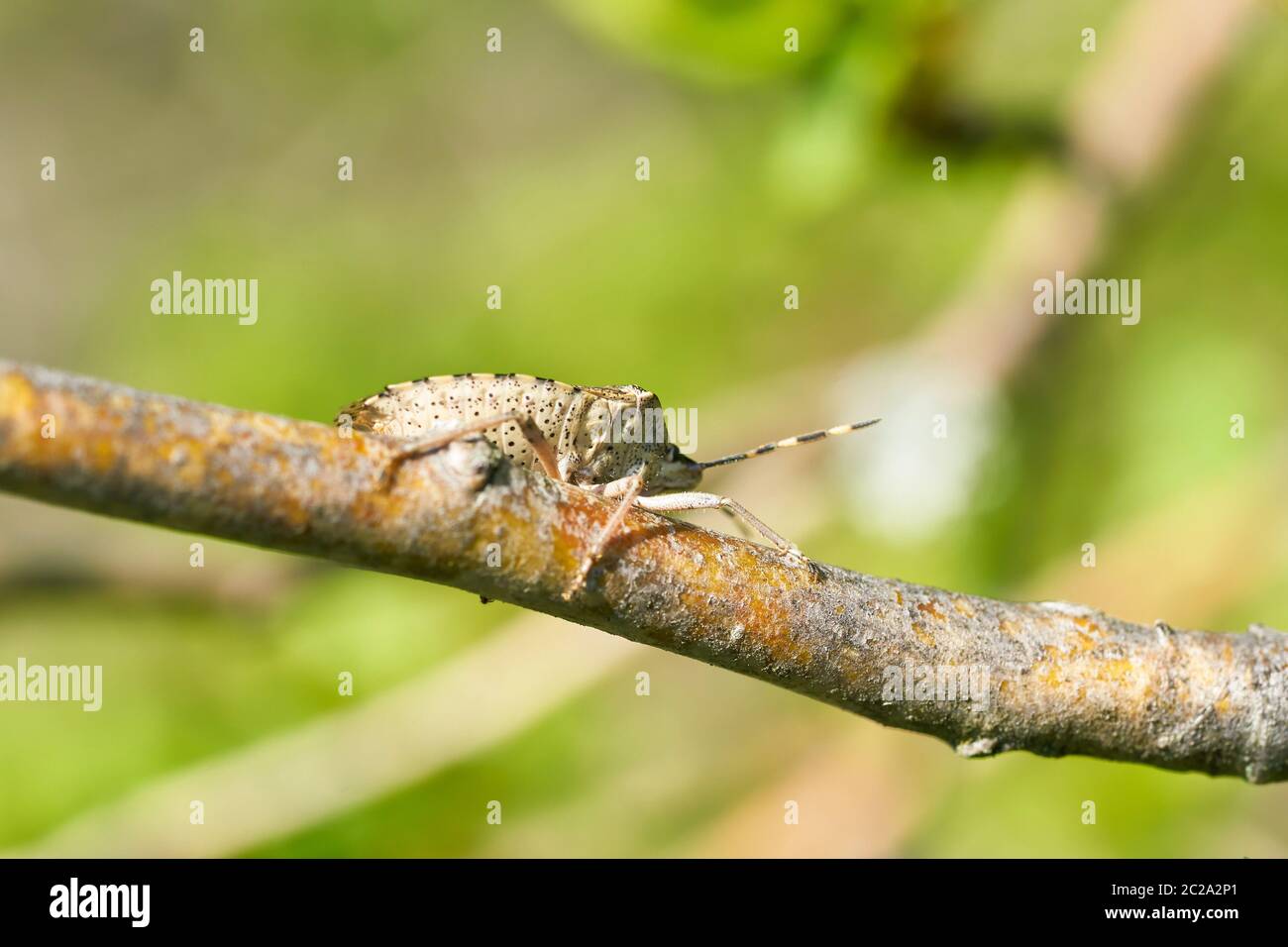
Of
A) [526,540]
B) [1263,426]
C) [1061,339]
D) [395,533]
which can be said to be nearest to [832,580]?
[526,540]

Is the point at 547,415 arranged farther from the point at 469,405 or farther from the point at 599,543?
the point at 599,543

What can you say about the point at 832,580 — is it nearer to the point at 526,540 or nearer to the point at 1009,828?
the point at 526,540

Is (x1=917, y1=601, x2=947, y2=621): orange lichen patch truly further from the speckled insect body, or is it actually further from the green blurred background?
the green blurred background

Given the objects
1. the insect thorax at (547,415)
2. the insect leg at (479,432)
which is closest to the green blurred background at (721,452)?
the insect thorax at (547,415)

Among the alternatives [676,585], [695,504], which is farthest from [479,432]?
[695,504]

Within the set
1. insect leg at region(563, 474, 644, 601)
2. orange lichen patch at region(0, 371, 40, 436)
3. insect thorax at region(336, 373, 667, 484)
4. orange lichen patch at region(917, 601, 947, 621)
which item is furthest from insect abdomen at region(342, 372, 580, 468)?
orange lichen patch at region(0, 371, 40, 436)

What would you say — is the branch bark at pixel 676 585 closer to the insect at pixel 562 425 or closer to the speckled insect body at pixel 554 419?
the insect at pixel 562 425

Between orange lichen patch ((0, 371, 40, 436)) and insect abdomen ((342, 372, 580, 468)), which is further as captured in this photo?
insect abdomen ((342, 372, 580, 468))
